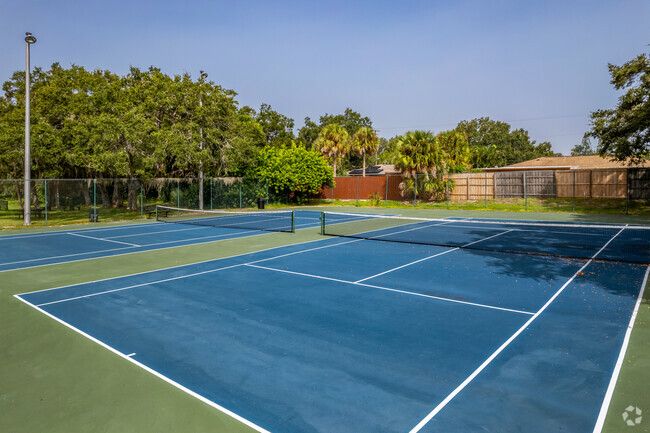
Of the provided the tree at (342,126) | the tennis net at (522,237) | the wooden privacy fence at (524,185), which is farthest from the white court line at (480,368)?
the tree at (342,126)

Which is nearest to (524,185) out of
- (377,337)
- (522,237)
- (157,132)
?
(522,237)

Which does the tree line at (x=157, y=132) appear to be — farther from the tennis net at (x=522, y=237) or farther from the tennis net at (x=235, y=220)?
the tennis net at (x=522, y=237)

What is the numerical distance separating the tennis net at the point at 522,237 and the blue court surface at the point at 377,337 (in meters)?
2.28

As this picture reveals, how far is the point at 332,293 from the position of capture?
9.20m

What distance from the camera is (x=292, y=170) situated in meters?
37.1

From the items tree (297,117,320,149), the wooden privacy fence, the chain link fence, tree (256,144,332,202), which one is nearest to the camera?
the chain link fence

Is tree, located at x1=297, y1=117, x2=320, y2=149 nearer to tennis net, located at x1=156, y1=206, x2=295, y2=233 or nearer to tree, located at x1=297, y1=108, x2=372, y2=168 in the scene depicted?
tree, located at x1=297, y1=108, x2=372, y2=168

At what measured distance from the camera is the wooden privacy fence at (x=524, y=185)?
30.9 meters

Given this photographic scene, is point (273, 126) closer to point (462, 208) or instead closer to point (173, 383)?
point (462, 208)

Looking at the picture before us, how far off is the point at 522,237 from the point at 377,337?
1318cm

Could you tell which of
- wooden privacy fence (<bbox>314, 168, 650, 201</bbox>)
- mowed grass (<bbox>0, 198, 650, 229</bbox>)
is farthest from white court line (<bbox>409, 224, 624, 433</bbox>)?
wooden privacy fence (<bbox>314, 168, 650, 201</bbox>)

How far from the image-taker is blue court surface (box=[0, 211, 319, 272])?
13.8 metres

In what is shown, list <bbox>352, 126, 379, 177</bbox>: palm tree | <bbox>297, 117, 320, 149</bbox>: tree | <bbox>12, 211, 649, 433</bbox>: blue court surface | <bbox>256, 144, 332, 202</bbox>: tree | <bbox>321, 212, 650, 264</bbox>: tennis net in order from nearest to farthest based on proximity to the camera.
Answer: <bbox>12, 211, 649, 433</bbox>: blue court surface, <bbox>321, 212, 650, 264</bbox>: tennis net, <bbox>256, 144, 332, 202</bbox>: tree, <bbox>352, 126, 379, 177</bbox>: palm tree, <bbox>297, 117, 320, 149</bbox>: tree

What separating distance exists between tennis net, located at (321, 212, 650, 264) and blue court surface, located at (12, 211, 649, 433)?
7.48 ft
